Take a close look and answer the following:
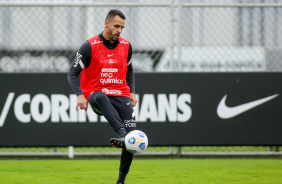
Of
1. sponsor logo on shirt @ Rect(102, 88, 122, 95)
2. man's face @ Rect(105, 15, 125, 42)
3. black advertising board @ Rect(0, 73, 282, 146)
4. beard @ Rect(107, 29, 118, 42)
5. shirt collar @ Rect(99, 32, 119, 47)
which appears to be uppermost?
man's face @ Rect(105, 15, 125, 42)

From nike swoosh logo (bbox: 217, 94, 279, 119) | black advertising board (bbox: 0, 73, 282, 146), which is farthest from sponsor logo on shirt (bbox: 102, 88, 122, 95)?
nike swoosh logo (bbox: 217, 94, 279, 119)

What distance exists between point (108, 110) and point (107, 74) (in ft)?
1.47

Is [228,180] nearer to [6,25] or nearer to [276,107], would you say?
[276,107]

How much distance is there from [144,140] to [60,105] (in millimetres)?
3854

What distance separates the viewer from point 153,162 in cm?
840

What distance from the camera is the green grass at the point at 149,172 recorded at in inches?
245

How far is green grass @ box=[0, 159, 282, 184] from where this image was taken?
6.21 metres

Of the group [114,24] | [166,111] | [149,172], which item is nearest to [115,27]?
[114,24]

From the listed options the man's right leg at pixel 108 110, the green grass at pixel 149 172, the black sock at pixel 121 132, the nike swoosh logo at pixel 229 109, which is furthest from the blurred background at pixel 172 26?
the black sock at pixel 121 132

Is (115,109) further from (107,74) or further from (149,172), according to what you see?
(149,172)

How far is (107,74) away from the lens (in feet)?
18.5

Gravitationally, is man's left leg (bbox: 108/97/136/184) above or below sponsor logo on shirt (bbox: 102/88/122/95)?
below

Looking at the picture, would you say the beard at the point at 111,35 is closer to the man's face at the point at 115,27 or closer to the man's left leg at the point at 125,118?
the man's face at the point at 115,27

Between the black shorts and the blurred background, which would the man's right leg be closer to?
the black shorts
